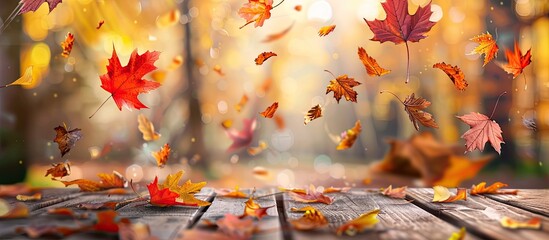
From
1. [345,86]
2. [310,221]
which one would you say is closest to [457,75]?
[345,86]

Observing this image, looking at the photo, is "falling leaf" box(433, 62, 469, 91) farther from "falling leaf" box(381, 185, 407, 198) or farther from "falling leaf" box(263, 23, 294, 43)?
"falling leaf" box(263, 23, 294, 43)

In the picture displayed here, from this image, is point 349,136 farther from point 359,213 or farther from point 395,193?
point 359,213

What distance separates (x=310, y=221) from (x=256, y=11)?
1.57 feet

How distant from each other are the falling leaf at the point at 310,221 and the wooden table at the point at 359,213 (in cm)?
1

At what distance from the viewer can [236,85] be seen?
597cm

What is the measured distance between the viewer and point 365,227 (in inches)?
34.6

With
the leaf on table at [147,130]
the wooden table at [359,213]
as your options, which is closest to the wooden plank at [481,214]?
the wooden table at [359,213]

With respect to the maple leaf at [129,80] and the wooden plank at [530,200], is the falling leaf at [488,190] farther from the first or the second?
the maple leaf at [129,80]

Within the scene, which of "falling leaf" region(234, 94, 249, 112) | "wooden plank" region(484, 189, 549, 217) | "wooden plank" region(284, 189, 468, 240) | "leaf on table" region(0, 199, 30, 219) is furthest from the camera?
"falling leaf" region(234, 94, 249, 112)

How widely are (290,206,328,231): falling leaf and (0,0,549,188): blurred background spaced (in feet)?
7.33

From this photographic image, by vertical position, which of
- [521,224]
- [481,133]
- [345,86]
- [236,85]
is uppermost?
[236,85]

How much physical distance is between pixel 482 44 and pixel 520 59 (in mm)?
100

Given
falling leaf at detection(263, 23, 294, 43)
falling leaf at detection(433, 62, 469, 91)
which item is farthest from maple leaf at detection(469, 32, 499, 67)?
falling leaf at detection(263, 23, 294, 43)

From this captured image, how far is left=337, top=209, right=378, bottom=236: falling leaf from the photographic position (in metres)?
0.84
